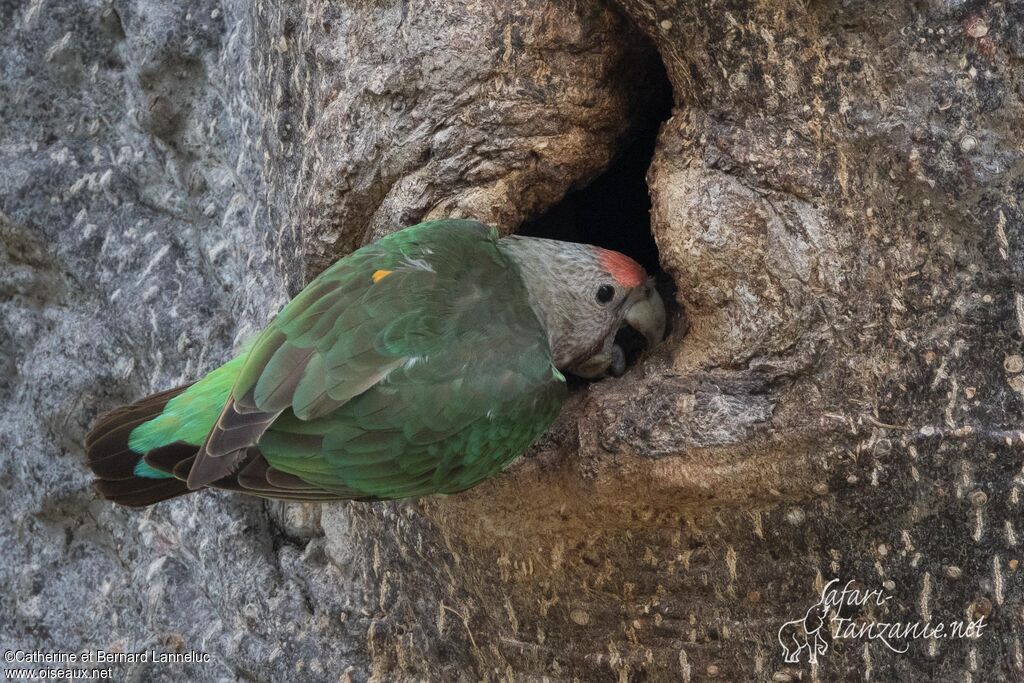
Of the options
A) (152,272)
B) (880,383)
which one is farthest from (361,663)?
(880,383)

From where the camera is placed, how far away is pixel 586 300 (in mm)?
2295

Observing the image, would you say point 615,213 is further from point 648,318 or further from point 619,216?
point 648,318

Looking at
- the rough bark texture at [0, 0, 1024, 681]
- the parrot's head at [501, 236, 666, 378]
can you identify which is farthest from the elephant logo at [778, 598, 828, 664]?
the parrot's head at [501, 236, 666, 378]

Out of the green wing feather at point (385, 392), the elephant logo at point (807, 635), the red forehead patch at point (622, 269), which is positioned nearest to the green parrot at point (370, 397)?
the green wing feather at point (385, 392)

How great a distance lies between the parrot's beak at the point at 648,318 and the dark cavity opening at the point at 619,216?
7.5 inches

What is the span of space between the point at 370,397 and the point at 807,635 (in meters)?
0.92

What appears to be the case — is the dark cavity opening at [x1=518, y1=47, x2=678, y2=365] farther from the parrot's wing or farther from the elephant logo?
the elephant logo

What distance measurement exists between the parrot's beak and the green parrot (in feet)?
1.00

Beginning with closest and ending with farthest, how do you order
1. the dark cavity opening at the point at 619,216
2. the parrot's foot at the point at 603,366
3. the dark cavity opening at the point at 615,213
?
the parrot's foot at the point at 603,366 < the dark cavity opening at the point at 619,216 < the dark cavity opening at the point at 615,213

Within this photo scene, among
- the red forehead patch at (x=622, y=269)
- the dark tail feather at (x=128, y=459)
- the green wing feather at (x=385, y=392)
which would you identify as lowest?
the dark tail feather at (x=128, y=459)

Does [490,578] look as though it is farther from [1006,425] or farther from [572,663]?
[1006,425]

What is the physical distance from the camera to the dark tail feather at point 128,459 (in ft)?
6.54

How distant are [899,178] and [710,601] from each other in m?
0.85

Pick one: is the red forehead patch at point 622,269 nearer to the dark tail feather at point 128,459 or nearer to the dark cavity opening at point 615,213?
the dark cavity opening at point 615,213
